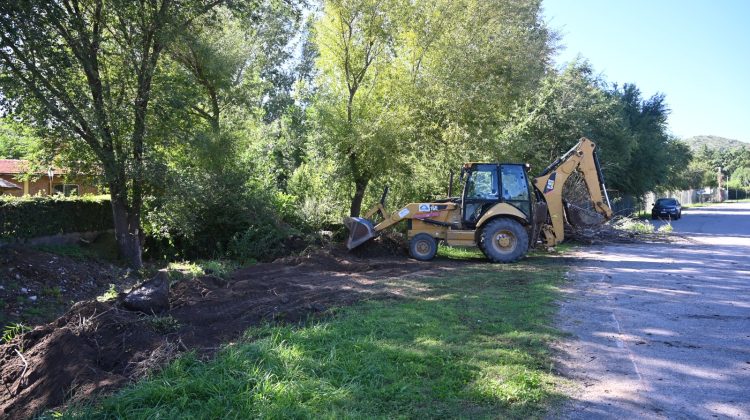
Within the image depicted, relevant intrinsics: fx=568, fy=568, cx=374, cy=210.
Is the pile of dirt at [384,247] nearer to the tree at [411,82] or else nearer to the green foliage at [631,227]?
the tree at [411,82]

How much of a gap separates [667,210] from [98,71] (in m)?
39.1

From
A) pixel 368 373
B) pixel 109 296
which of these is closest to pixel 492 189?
pixel 109 296

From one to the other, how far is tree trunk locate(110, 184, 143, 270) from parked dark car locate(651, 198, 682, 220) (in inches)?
1468

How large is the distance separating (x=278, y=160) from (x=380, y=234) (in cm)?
1426

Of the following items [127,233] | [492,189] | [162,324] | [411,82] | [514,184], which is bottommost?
[162,324]

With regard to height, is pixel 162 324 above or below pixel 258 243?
below

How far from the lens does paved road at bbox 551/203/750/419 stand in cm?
496

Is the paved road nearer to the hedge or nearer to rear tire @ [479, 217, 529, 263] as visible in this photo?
rear tire @ [479, 217, 529, 263]

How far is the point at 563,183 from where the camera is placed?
55.2 ft

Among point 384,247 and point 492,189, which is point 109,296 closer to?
point 384,247

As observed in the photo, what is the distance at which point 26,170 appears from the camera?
15734mm

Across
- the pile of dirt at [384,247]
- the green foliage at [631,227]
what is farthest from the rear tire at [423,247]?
the green foliage at [631,227]

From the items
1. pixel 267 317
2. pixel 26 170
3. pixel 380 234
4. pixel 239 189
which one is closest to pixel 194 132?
pixel 239 189

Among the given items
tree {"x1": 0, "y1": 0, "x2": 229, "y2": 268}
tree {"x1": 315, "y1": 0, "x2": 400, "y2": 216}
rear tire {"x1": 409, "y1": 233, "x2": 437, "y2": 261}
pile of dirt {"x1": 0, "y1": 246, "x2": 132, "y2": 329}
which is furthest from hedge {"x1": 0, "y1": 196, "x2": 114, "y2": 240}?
rear tire {"x1": 409, "y1": 233, "x2": 437, "y2": 261}
